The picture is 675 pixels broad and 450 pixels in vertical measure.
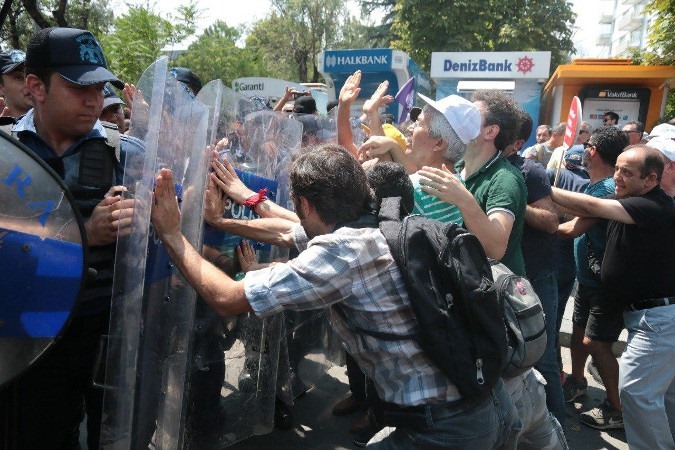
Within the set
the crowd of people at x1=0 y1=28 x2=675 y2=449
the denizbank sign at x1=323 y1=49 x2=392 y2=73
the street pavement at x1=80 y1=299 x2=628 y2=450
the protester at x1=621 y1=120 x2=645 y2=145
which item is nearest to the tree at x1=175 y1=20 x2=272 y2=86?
the denizbank sign at x1=323 y1=49 x2=392 y2=73

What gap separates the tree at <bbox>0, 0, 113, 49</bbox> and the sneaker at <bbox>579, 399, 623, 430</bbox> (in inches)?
545

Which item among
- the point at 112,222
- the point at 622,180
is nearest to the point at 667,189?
the point at 622,180

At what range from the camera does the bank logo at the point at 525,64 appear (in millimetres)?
16391

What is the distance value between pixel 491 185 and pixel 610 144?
1.62m

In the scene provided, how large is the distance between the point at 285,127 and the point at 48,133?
1174 mm

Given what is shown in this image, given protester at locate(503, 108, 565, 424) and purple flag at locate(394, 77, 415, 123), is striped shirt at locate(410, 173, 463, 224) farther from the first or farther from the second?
purple flag at locate(394, 77, 415, 123)

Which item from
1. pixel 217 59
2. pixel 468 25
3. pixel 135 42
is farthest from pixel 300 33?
pixel 135 42

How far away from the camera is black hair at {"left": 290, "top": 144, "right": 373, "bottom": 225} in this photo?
180cm

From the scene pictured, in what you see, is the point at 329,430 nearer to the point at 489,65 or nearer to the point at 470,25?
the point at 489,65

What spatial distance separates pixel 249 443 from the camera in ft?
10.9

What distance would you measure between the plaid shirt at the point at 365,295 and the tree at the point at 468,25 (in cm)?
2636

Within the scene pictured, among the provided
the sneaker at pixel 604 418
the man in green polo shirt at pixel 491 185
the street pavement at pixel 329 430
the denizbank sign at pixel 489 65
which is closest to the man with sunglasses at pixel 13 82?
the street pavement at pixel 329 430

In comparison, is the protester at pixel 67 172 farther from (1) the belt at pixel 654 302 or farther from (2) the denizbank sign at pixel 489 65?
(2) the denizbank sign at pixel 489 65

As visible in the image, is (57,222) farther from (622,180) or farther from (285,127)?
(622,180)
